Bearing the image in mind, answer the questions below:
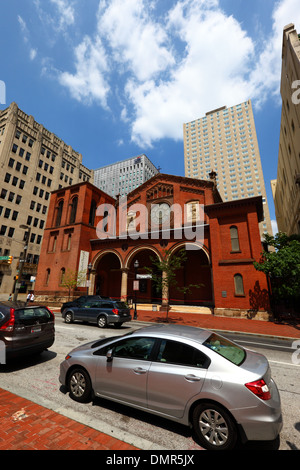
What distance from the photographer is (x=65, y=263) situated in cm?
2669

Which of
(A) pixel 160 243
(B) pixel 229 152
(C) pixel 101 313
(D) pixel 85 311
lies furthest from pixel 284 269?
(B) pixel 229 152

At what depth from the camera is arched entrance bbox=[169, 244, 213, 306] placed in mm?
24094

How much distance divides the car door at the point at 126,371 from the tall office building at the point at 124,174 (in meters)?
92.8

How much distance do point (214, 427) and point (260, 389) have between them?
2.83 ft

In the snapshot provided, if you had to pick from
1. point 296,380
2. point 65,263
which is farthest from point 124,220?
point 296,380

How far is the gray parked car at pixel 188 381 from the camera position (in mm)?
2818

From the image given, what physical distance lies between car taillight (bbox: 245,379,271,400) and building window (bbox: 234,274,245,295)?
662 inches

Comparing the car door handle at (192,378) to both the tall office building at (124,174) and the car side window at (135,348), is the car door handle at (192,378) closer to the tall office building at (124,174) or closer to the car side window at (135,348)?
the car side window at (135,348)

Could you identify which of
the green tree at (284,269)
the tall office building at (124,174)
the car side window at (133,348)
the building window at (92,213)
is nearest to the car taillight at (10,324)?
the car side window at (133,348)

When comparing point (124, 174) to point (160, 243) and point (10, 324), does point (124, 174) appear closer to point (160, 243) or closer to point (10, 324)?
point (160, 243)

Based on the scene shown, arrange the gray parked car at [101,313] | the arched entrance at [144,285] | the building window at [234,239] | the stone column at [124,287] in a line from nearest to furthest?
the gray parked car at [101,313]
the building window at [234,239]
the stone column at [124,287]
the arched entrance at [144,285]

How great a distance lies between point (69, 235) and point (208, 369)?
90.8 ft

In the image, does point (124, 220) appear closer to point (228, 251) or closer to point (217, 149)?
point (228, 251)

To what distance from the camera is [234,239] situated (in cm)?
1983
